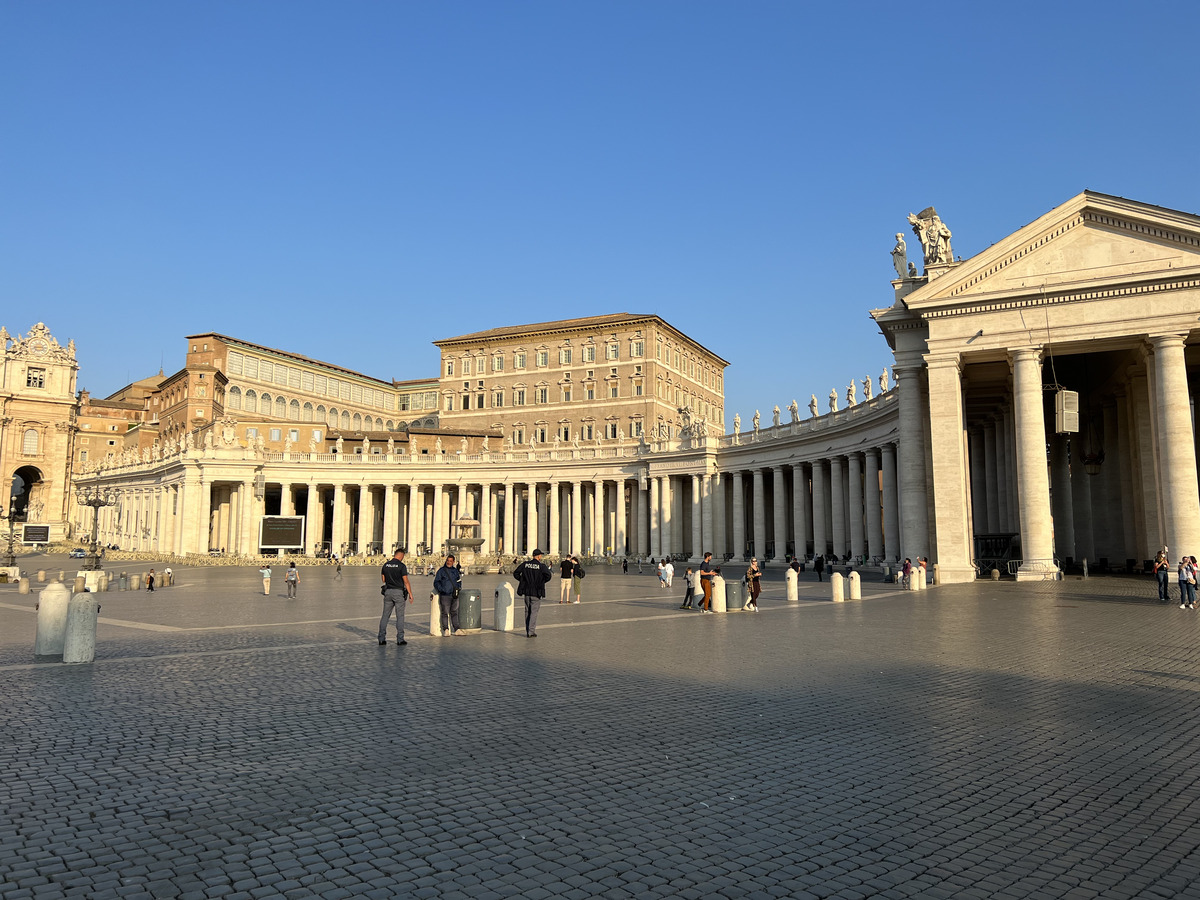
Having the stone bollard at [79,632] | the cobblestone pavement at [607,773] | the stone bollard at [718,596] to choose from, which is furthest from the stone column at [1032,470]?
the stone bollard at [79,632]

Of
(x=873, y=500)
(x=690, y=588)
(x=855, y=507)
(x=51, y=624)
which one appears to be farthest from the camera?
(x=873, y=500)

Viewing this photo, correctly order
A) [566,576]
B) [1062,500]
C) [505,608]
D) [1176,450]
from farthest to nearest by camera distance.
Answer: [1062,500]
[1176,450]
[566,576]
[505,608]

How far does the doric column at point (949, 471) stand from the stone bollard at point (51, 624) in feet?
103

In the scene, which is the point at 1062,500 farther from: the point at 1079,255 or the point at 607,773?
the point at 607,773

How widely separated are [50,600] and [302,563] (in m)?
50.3

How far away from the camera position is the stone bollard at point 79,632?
13641 millimetres

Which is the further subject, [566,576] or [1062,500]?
[1062,500]

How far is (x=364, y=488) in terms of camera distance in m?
79.1

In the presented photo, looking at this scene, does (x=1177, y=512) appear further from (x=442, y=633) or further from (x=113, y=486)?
(x=113, y=486)

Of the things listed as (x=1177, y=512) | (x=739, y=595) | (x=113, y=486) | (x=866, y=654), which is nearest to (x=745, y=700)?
(x=866, y=654)

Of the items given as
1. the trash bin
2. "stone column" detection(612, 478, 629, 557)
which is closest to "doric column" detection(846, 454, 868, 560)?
"stone column" detection(612, 478, 629, 557)

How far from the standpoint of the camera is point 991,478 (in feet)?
166

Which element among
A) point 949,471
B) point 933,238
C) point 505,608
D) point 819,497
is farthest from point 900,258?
point 505,608

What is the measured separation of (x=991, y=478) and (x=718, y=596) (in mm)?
33390
